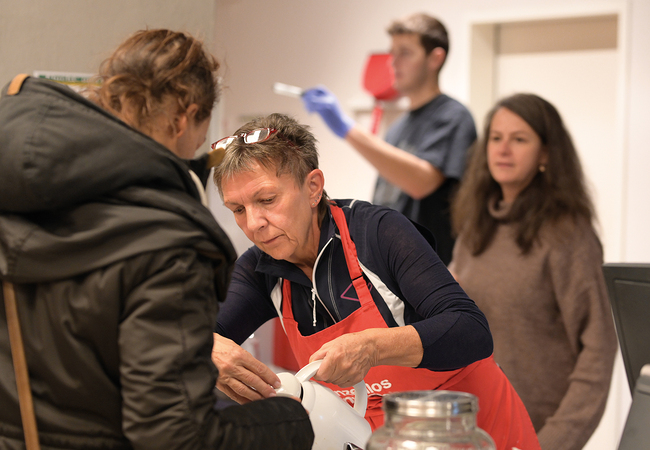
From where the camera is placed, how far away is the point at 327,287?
1249mm

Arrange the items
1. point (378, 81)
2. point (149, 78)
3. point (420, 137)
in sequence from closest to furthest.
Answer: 1. point (149, 78)
2. point (420, 137)
3. point (378, 81)

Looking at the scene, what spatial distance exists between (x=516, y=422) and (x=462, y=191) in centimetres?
109

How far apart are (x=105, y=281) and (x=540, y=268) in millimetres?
1476

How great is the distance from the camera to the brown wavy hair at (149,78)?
82 cm

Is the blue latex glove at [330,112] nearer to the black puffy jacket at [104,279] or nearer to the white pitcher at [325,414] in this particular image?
the white pitcher at [325,414]

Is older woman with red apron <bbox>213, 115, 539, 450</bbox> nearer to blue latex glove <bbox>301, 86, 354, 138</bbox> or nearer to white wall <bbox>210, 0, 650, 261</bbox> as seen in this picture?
blue latex glove <bbox>301, 86, 354, 138</bbox>

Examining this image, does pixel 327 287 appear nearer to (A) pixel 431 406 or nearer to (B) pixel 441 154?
(A) pixel 431 406

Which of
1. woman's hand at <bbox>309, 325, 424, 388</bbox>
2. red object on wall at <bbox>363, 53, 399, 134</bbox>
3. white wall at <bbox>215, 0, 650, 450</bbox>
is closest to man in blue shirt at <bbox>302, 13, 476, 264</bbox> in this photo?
→ white wall at <bbox>215, 0, 650, 450</bbox>

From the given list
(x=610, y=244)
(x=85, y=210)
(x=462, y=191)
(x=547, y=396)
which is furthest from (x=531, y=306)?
(x=85, y=210)

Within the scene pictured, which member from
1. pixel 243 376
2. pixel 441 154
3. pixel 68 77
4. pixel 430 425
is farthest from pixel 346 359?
pixel 441 154

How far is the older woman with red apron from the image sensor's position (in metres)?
1.13

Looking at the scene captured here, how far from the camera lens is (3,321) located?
2.61 ft

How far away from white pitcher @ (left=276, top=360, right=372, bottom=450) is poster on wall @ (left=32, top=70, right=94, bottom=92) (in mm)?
937

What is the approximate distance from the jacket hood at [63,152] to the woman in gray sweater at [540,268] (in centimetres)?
142
